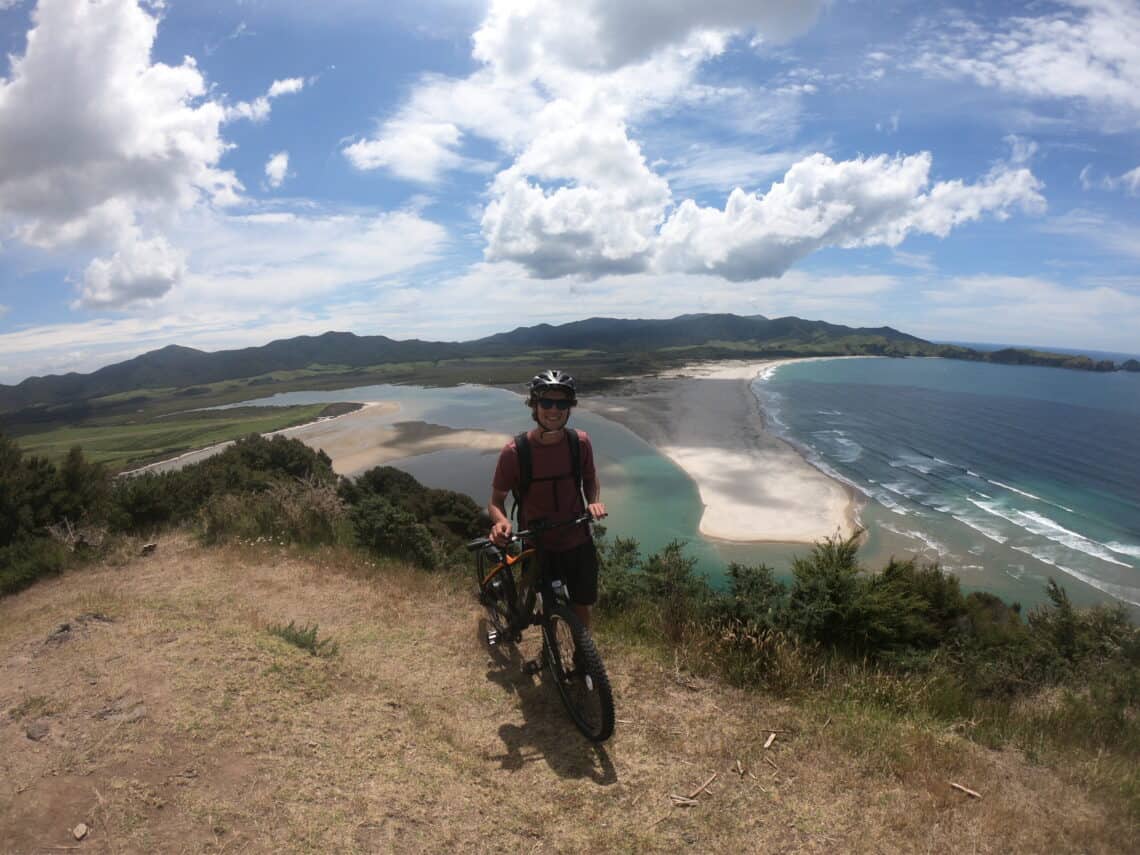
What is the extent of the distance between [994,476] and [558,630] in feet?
140

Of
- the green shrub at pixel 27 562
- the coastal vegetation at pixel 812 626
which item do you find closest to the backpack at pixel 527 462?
the coastal vegetation at pixel 812 626

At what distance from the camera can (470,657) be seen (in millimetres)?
5016

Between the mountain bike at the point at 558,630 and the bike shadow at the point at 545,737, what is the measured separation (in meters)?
0.13

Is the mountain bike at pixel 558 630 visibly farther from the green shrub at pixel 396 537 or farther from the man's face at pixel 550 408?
the green shrub at pixel 396 537

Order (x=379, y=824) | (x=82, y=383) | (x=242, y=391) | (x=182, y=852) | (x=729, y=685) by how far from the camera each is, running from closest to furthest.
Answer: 1. (x=182, y=852)
2. (x=379, y=824)
3. (x=729, y=685)
4. (x=242, y=391)
5. (x=82, y=383)

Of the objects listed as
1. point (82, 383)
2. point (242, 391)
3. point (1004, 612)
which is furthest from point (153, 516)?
point (82, 383)

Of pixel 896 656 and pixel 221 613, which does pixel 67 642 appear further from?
pixel 896 656

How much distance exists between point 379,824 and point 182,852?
920mm

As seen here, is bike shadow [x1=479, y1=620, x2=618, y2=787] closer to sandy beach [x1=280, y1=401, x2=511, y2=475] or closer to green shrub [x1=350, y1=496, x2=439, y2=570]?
green shrub [x1=350, y1=496, x2=439, y2=570]

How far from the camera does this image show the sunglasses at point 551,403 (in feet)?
12.6

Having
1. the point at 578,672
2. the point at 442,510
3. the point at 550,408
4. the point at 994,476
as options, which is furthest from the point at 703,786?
the point at 994,476

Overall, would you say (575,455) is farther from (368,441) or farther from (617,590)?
(368,441)

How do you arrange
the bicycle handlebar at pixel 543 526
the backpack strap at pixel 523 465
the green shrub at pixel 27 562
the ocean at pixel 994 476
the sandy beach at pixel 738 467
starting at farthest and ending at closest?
the sandy beach at pixel 738 467 < the ocean at pixel 994 476 < the green shrub at pixel 27 562 < the backpack strap at pixel 523 465 < the bicycle handlebar at pixel 543 526

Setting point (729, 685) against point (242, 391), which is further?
point (242, 391)
